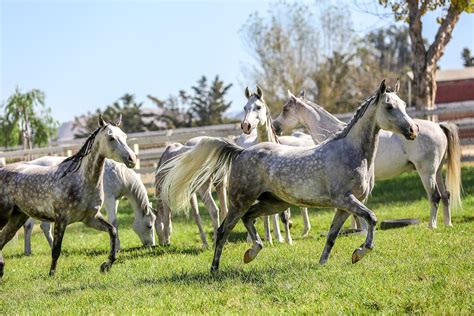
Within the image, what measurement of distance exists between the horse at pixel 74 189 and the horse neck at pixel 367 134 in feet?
8.41

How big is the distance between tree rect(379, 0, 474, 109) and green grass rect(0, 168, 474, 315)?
803cm

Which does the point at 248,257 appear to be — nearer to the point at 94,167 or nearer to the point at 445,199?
the point at 94,167

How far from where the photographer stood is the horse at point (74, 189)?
8344 millimetres

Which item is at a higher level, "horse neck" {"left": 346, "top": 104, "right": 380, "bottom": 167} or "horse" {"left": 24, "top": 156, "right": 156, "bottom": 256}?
"horse neck" {"left": 346, "top": 104, "right": 380, "bottom": 167}

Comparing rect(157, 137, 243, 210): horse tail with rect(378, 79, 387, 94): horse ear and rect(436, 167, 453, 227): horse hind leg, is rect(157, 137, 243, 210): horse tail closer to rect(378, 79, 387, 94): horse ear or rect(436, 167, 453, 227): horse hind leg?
rect(378, 79, 387, 94): horse ear

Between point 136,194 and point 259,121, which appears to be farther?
point 136,194

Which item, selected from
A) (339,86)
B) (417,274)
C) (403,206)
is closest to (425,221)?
(403,206)

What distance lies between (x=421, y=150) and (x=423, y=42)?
7.82 metres

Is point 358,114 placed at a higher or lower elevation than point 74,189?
higher

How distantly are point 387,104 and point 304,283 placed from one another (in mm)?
2238

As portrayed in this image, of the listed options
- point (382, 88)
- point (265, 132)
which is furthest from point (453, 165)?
point (382, 88)

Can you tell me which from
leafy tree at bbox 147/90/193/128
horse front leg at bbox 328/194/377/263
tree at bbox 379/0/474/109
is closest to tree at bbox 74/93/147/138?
leafy tree at bbox 147/90/193/128

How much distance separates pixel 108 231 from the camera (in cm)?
862

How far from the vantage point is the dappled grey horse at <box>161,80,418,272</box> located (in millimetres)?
7426
